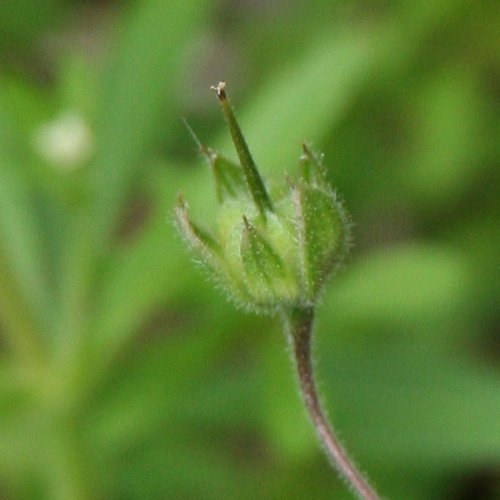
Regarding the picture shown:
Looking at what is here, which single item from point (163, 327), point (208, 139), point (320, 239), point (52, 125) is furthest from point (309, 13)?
point (320, 239)

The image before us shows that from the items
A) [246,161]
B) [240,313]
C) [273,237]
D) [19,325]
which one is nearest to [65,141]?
[19,325]

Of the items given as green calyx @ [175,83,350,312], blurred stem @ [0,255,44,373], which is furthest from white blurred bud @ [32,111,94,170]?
green calyx @ [175,83,350,312]

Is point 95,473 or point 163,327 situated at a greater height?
point 163,327

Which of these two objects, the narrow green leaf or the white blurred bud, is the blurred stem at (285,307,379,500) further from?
the white blurred bud

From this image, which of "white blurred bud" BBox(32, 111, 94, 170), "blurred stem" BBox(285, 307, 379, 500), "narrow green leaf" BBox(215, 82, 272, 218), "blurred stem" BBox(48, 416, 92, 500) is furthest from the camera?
"blurred stem" BBox(48, 416, 92, 500)

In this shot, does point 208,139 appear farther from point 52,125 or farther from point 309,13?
point 52,125

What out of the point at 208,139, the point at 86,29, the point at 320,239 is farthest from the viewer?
the point at 86,29
